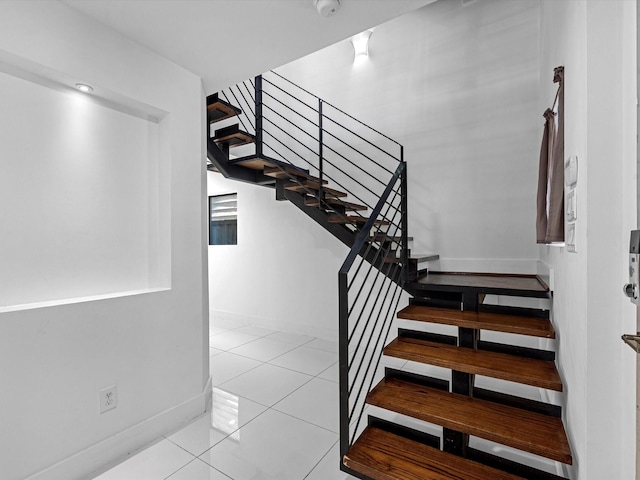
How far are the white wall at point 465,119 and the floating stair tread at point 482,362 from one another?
1.50 metres

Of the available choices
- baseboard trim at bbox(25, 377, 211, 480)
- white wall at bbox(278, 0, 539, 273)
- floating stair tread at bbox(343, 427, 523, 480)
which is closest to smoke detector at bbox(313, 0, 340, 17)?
white wall at bbox(278, 0, 539, 273)

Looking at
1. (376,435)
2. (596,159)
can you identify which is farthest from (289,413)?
(596,159)

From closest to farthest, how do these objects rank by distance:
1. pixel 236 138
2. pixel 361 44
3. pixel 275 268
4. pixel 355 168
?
pixel 236 138 < pixel 361 44 < pixel 355 168 < pixel 275 268

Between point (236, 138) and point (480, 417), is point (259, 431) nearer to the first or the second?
point (480, 417)

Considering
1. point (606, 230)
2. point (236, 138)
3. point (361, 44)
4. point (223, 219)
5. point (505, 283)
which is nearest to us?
point (606, 230)

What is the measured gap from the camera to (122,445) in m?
1.85

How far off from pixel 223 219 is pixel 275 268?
146 centimetres

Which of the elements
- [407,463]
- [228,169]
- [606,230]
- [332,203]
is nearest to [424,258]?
[332,203]

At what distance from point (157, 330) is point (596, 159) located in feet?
8.06

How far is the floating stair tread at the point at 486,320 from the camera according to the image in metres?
1.89

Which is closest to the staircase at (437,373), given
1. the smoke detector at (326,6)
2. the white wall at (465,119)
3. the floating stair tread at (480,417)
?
the floating stair tread at (480,417)

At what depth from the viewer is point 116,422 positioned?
1845 mm

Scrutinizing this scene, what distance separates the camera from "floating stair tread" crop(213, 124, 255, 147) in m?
2.91

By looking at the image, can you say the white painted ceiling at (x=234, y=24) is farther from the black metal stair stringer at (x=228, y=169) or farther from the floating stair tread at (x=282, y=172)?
the floating stair tread at (x=282, y=172)
